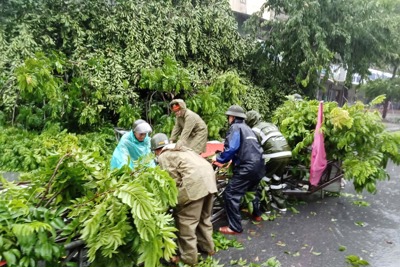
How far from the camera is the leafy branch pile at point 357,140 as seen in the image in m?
4.92

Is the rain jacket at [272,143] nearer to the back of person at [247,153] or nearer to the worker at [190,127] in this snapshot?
the back of person at [247,153]

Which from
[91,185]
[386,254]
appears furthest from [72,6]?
[386,254]

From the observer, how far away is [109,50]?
27.1 feet

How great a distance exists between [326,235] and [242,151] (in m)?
1.74

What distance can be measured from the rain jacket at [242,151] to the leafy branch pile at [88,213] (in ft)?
6.30

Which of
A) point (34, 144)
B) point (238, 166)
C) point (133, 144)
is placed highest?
point (133, 144)

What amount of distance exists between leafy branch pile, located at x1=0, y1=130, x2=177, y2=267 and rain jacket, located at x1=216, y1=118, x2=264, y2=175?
1920mm

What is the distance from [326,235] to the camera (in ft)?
15.4

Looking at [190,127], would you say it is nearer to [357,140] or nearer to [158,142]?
[158,142]

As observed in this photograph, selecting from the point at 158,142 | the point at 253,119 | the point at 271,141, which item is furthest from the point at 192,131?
the point at 158,142

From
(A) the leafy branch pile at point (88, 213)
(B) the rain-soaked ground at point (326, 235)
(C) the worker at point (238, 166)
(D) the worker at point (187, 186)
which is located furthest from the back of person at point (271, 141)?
→ (A) the leafy branch pile at point (88, 213)

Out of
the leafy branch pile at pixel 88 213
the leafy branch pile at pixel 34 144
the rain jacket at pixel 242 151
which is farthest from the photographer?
the leafy branch pile at pixel 34 144

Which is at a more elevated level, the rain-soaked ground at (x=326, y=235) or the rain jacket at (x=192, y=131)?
the rain jacket at (x=192, y=131)

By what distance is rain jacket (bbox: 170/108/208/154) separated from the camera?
646 centimetres
